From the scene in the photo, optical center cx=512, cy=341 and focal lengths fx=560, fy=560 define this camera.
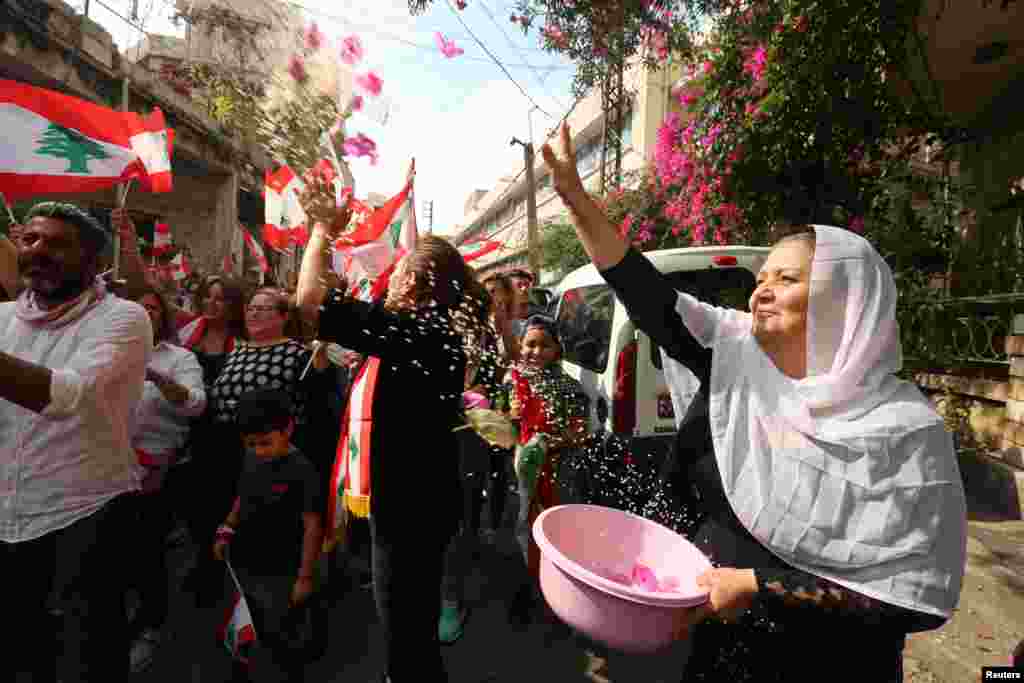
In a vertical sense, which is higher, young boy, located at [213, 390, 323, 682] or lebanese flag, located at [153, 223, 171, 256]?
lebanese flag, located at [153, 223, 171, 256]

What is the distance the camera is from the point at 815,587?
3.73 feet

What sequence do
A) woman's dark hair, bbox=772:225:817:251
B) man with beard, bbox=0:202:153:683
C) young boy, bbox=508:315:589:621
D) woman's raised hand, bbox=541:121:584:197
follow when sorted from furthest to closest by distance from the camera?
young boy, bbox=508:315:589:621 < man with beard, bbox=0:202:153:683 < woman's raised hand, bbox=541:121:584:197 < woman's dark hair, bbox=772:225:817:251

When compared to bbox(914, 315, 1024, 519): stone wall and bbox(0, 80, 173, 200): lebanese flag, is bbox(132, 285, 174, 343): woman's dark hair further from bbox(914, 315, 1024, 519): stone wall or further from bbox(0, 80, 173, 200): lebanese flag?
bbox(914, 315, 1024, 519): stone wall

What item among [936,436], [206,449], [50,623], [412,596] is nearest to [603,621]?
[936,436]

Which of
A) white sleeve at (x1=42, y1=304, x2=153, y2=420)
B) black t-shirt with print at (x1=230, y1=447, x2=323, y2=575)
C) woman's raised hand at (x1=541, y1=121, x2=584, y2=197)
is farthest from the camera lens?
black t-shirt with print at (x1=230, y1=447, x2=323, y2=575)

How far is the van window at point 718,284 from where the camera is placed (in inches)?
155

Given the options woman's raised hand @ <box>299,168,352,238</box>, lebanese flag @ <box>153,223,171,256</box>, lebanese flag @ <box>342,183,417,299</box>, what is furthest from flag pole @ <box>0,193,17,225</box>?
lebanese flag @ <box>153,223,171,256</box>

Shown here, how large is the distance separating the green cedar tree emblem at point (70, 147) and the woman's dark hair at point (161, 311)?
0.85 meters

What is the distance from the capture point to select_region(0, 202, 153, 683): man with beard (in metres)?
1.82

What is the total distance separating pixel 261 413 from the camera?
2.42 meters

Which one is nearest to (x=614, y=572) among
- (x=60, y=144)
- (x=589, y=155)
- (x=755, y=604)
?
(x=755, y=604)

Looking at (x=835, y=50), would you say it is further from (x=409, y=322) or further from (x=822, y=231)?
(x=409, y=322)

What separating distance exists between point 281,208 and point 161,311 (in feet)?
3.36

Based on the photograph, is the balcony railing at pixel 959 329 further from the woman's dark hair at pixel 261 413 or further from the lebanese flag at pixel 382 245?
the woman's dark hair at pixel 261 413
